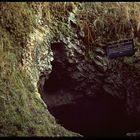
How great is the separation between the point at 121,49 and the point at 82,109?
3.87ft

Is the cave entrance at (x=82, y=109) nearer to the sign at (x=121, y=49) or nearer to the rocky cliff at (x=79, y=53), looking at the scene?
the rocky cliff at (x=79, y=53)

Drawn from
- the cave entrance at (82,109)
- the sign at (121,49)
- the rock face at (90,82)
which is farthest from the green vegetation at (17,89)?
the sign at (121,49)

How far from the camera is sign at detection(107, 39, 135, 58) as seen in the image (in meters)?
5.63

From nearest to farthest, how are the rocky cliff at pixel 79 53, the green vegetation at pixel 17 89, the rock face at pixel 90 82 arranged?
the green vegetation at pixel 17 89 → the rocky cliff at pixel 79 53 → the rock face at pixel 90 82

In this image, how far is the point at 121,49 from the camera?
18.6 ft

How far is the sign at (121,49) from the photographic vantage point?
5629 mm

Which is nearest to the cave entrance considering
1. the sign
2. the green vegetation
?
the sign

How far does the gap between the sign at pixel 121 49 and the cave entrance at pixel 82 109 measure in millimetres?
641

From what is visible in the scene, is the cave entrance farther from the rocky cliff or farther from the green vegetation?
A: the green vegetation

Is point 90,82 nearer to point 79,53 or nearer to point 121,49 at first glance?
point 79,53

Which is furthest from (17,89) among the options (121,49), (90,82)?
(121,49)

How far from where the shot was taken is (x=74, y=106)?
591 cm

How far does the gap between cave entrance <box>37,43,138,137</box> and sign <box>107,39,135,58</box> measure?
641 mm

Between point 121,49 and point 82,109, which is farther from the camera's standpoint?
point 82,109
